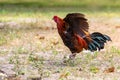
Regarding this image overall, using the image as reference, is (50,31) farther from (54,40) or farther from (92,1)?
(92,1)

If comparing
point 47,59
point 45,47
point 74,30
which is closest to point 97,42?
point 74,30

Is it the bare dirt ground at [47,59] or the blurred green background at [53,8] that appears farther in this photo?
the blurred green background at [53,8]

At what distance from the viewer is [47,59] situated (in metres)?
10.5

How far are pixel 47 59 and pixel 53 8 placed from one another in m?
12.3

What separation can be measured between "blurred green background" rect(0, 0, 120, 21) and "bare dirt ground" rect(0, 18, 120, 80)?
168 inches

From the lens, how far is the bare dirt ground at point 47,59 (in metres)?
8.87

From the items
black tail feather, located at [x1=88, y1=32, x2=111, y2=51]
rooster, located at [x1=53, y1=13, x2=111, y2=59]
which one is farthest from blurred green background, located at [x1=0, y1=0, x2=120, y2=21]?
rooster, located at [x1=53, y1=13, x2=111, y2=59]

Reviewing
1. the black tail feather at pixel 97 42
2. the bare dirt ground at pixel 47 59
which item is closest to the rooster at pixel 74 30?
the black tail feather at pixel 97 42

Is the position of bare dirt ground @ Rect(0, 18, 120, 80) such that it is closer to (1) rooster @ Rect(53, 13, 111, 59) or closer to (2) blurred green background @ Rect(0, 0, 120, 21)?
(1) rooster @ Rect(53, 13, 111, 59)

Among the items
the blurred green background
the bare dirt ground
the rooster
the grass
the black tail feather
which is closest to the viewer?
the bare dirt ground

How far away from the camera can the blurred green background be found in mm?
19844

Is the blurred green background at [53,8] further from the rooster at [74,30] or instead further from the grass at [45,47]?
the rooster at [74,30]

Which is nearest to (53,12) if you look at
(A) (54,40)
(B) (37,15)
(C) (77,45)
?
(B) (37,15)

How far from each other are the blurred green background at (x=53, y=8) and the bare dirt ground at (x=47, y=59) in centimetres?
428
